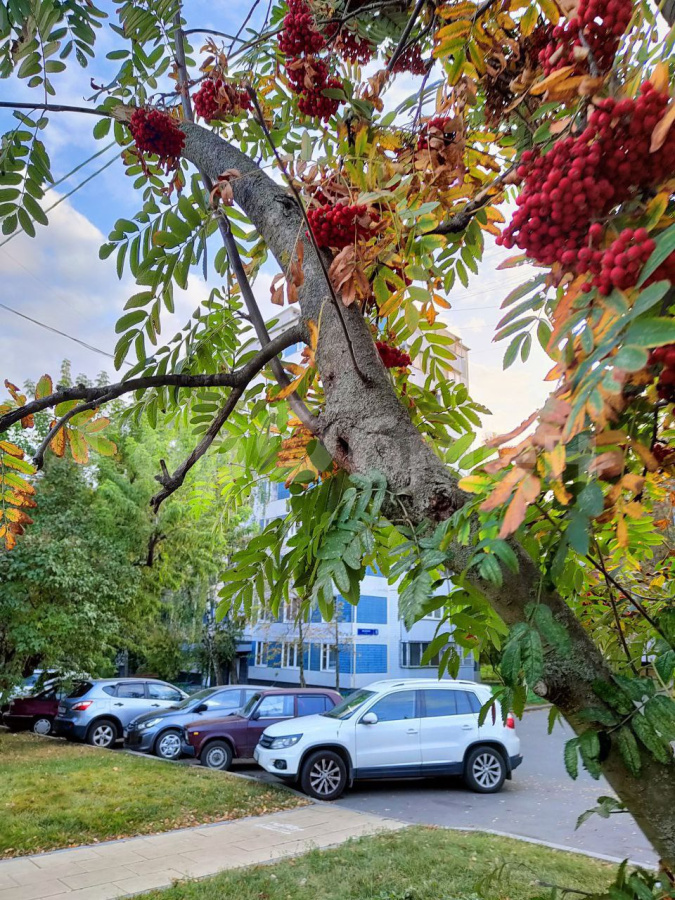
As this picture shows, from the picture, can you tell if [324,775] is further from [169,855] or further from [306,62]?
[306,62]

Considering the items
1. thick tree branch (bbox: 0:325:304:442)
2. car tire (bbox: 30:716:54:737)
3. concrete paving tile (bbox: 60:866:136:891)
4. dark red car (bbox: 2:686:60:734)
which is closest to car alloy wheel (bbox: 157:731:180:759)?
dark red car (bbox: 2:686:60:734)

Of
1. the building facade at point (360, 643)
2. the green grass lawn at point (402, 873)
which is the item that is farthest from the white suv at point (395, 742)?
the building facade at point (360, 643)

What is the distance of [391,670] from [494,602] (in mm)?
23730

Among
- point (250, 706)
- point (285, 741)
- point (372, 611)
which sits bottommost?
point (285, 741)

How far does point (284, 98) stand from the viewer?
9.64 feet

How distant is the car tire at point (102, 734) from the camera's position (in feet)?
44.0

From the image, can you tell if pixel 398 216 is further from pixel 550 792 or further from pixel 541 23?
pixel 550 792

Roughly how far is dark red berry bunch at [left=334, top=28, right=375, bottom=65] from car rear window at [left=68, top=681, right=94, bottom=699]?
566 inches

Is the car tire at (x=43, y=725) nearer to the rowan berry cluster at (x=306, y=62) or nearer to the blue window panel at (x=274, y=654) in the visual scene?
the blue window panel at (x=274, y=654)

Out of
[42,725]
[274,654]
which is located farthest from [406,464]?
[274,654]

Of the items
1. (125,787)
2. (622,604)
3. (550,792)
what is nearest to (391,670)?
(550,792)

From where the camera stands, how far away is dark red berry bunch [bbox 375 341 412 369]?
6.64ft

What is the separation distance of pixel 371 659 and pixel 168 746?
485 inches

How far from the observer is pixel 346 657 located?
23266 millimetres
